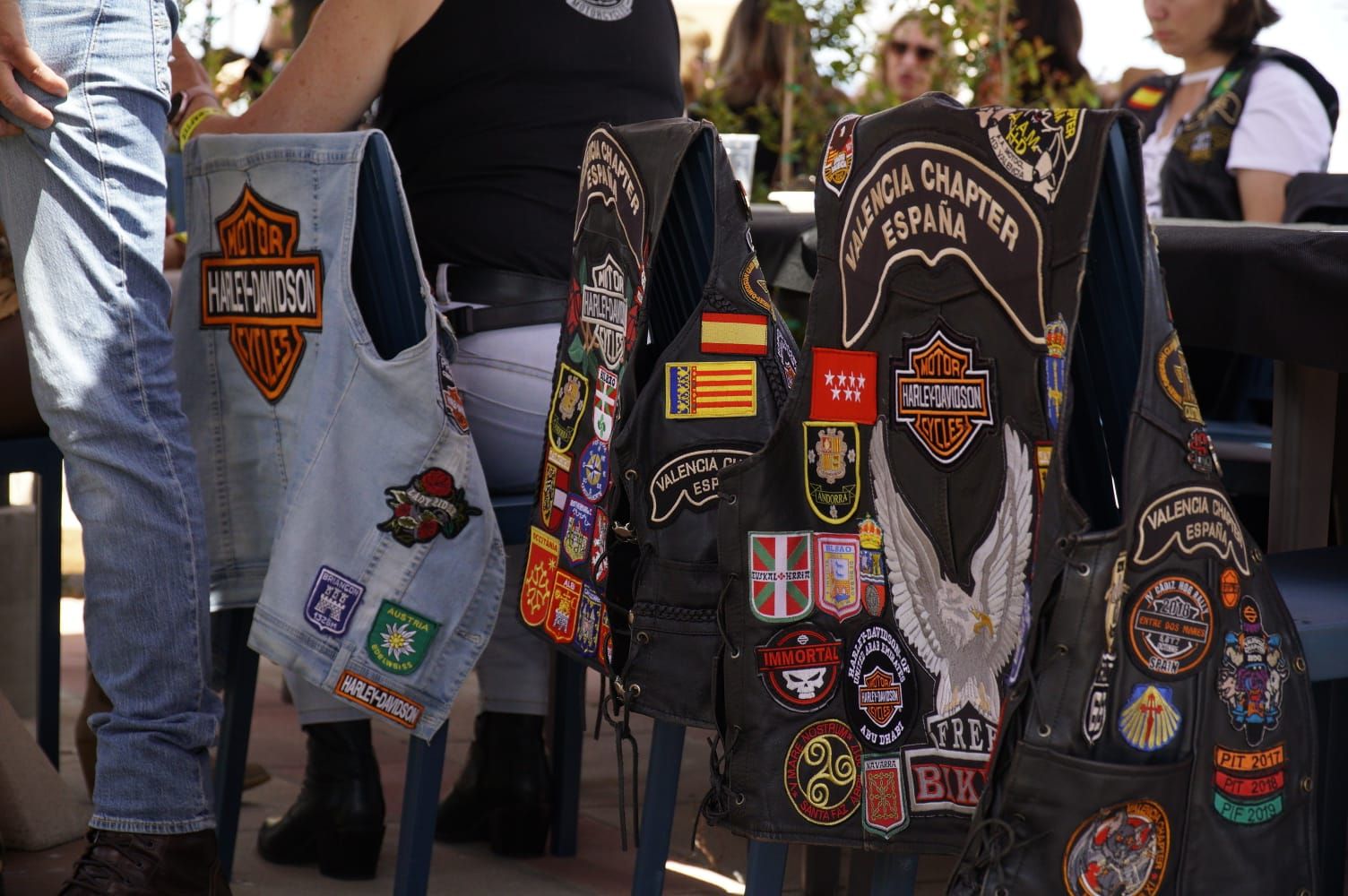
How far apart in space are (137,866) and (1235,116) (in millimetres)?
2601

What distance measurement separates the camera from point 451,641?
1828mm

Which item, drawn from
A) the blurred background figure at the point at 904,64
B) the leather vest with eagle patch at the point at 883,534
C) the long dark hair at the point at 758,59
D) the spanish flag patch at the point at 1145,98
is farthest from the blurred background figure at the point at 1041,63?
the leather vest with eagle patch at the point at 883,534

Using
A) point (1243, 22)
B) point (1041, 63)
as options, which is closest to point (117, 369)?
point (1243, 22)

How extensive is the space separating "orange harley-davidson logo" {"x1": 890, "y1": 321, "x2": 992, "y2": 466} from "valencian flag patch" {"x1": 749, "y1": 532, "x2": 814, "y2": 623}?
0.45ft

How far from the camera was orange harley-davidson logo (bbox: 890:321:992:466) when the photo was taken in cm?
128

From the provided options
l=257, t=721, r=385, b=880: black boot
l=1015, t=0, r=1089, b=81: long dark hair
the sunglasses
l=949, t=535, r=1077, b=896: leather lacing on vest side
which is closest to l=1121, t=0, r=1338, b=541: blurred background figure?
l=1015, t=0, r=1089, b=81: long dark hair

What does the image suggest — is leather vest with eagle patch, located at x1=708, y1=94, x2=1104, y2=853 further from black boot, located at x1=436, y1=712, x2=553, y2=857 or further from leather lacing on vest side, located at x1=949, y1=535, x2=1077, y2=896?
black boot, located at x1=436, y1=712, x2=553, y2=857

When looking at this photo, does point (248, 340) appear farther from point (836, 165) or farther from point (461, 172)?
point (836, 165)

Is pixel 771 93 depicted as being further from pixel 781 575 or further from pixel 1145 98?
pixel 781 575

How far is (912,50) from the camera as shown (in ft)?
15.3

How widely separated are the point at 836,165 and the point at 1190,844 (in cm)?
61

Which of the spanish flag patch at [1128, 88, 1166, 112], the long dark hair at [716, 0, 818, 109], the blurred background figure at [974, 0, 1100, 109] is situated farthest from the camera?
the long dark hair at [716, 0, 818, 109]

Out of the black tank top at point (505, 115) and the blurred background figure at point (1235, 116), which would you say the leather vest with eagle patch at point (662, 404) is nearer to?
the black tank top at point (505, 115)

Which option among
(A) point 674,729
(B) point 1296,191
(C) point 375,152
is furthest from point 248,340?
(B) point 1296,191
